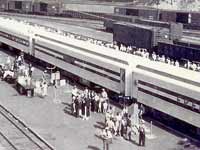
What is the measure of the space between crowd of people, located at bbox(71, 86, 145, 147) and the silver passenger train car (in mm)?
1116

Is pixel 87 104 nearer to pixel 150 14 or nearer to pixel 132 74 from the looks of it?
pixel 132 74

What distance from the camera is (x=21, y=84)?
30391 millimetres

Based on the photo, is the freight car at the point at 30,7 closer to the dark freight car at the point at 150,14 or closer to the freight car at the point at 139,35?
the dark freight car at the point at 150,14

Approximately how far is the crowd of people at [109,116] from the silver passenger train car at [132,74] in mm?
1116

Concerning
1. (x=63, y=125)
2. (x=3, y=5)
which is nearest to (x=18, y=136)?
(x=63, y=125)

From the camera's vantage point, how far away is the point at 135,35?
136 ft

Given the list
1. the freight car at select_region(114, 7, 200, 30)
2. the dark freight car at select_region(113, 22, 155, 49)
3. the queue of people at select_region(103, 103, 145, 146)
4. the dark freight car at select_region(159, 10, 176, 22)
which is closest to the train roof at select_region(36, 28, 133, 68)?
the queue of people at select_region(103, 103, 145, 146)

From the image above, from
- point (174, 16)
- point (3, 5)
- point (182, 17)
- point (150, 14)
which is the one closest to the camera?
point (182, 17)

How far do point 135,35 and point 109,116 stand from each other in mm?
20360

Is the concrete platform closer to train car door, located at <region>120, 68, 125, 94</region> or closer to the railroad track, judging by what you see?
the railroad track

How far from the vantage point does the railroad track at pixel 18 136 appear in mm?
20906

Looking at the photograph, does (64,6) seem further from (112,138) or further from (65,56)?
(112,138)

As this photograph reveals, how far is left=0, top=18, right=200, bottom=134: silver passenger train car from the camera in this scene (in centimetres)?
2145

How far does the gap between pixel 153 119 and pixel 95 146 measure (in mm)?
4977
